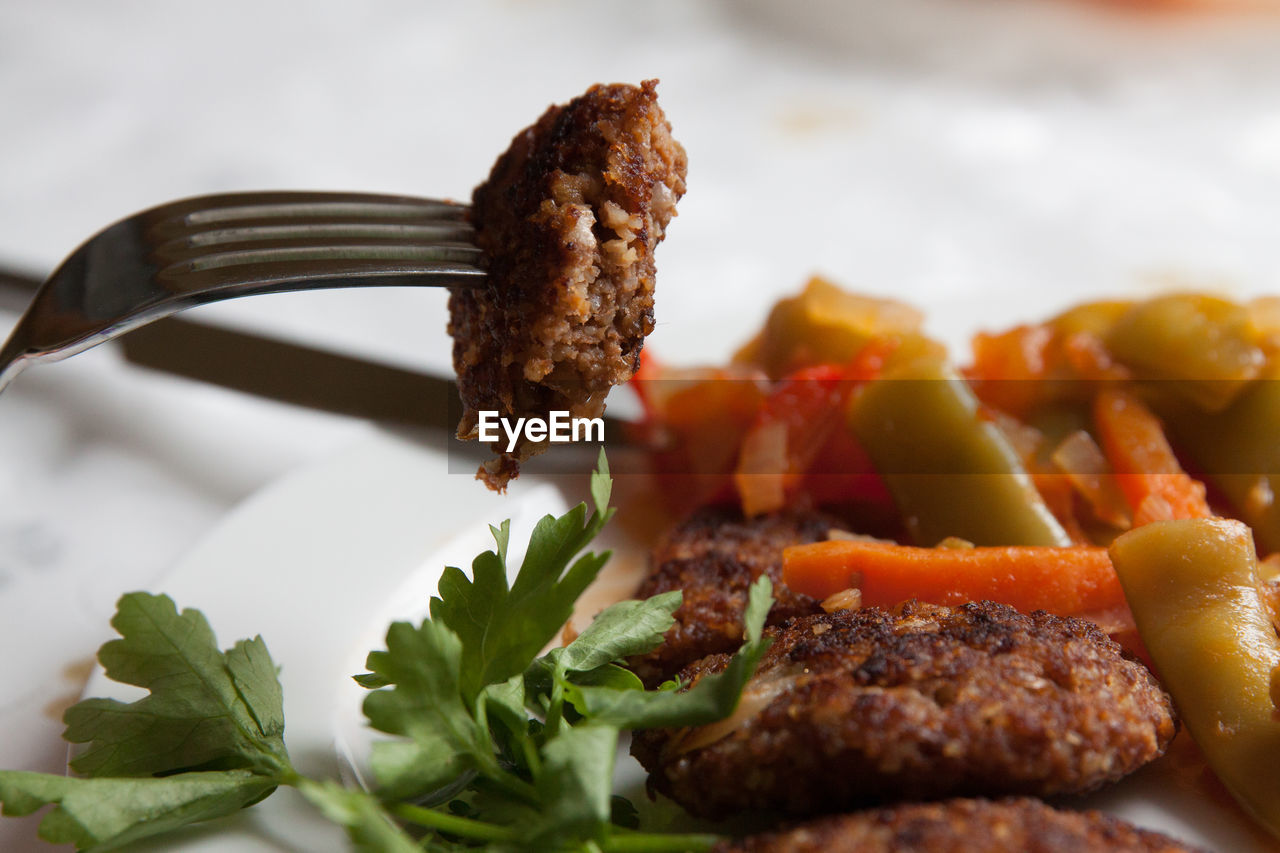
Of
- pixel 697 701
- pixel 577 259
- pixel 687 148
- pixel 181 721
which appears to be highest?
pixel 687 148

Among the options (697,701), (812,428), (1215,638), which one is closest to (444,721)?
(697,701)

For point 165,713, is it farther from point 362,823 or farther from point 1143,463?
point 1143,463

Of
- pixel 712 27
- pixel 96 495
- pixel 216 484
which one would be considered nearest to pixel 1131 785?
pixel 216 484

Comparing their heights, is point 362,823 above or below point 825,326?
below

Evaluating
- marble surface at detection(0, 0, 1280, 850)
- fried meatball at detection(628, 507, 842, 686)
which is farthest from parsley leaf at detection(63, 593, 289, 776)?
marble surface at detection(0, 0, 1280, 850)

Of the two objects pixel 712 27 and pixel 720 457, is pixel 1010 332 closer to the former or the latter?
pixel 720 457

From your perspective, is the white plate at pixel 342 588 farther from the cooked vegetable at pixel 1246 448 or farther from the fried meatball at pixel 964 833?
the cooked vegetable at pixel 1246 448
